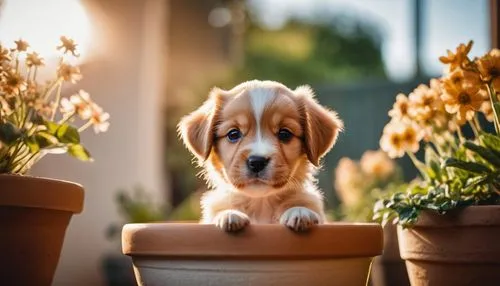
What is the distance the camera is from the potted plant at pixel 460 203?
103 inches

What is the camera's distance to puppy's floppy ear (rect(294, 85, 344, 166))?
306cm

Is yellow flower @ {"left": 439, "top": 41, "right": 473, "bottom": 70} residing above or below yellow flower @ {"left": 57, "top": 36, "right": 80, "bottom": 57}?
below

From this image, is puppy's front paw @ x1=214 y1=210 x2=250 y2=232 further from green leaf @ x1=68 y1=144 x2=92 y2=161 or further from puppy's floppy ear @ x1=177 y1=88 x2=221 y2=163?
green leaf @ x1=68 y1=144 x2=92 y2=161

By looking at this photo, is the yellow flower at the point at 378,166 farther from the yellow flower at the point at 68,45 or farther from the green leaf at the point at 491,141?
the yellow flower at the point at 68,45

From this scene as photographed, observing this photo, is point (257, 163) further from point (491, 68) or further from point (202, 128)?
point (491, 68)

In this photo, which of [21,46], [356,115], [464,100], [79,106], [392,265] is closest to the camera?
[464,100]

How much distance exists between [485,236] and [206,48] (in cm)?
1112

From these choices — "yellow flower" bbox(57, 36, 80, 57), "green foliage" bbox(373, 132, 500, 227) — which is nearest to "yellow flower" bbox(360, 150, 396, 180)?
"green foliage" bbox(373, 132, 500, 227)

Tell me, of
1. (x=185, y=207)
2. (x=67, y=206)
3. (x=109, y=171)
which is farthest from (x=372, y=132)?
(x=67, y=206)

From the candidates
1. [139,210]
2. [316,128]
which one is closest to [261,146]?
[316,128]

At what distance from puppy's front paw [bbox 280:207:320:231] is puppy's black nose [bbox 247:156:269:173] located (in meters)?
0.31

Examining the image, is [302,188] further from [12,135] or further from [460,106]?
[12,135]

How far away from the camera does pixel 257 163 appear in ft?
9.15

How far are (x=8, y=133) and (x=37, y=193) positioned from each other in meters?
0.28
